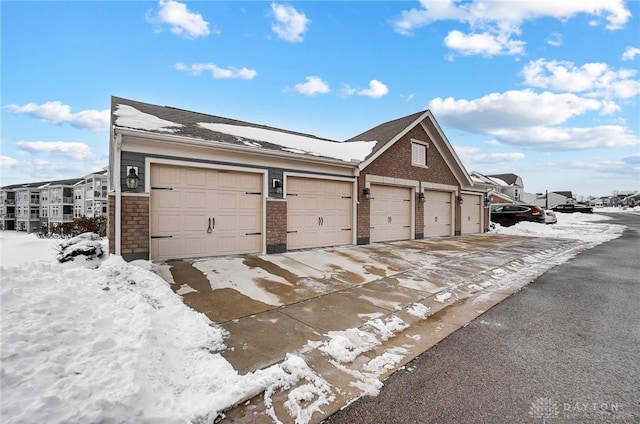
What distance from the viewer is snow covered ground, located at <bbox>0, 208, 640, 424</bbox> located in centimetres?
184

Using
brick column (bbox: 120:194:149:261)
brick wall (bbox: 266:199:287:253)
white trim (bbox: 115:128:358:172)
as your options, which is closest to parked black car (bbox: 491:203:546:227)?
white trim (bbox: 115:128:358:172)

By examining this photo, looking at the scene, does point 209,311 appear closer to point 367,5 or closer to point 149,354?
point 149,354

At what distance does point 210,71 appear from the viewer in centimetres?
1276

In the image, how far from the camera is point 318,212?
919 cm

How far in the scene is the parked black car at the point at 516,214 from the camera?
17484 mm

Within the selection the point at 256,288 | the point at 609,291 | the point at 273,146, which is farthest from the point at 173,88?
the point at 609,291

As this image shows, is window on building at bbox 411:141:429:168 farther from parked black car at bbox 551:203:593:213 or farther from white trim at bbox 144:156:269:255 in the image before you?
parked black car at bbox 551:203:593:213

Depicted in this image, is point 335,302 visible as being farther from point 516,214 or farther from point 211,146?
point 516,214

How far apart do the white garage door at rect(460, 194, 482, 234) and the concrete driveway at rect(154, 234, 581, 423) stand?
6.65m

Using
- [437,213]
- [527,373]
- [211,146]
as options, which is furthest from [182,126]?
[437,213]

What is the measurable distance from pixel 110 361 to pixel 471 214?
53.9 ft

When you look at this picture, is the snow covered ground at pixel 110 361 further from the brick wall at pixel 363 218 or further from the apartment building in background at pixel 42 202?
the apartment building in background at pixel 42 202

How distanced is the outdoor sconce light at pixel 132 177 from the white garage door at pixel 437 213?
10.9 meters

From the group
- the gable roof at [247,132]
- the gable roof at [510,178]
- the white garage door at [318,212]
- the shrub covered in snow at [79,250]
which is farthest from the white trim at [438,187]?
the gable roof at [510,178]
